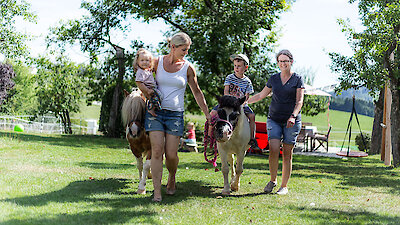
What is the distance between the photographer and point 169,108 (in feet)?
17.0

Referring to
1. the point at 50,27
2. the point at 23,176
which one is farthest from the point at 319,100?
the point at 23,176

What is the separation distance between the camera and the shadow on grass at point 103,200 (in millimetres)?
4189

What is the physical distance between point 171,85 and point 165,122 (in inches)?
19.3

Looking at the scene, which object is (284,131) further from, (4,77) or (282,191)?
(4,77)

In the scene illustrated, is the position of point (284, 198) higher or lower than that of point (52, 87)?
lower

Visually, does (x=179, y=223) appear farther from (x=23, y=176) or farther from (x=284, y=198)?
(x=23, y=176)

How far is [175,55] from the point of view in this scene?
5.20m

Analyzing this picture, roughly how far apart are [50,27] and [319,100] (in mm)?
17000

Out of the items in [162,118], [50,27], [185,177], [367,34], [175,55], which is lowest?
[185,177]

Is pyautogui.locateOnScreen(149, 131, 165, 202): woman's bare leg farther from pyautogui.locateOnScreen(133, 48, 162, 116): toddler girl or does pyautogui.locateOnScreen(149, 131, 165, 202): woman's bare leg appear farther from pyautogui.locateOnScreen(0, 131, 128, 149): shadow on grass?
pyautogui.locateOnScreen(0, 131, 128, 149): shadow on grass

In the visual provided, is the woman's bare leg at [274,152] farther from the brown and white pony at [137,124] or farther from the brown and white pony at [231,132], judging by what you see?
the brown and white pony at [137,124]

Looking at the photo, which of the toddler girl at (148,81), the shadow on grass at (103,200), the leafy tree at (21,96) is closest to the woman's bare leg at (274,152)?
the shadow on grass at (103,200)

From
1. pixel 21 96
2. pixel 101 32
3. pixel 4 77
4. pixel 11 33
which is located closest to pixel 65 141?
pixel 101 32

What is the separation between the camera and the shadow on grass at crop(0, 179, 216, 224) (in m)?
4.19
